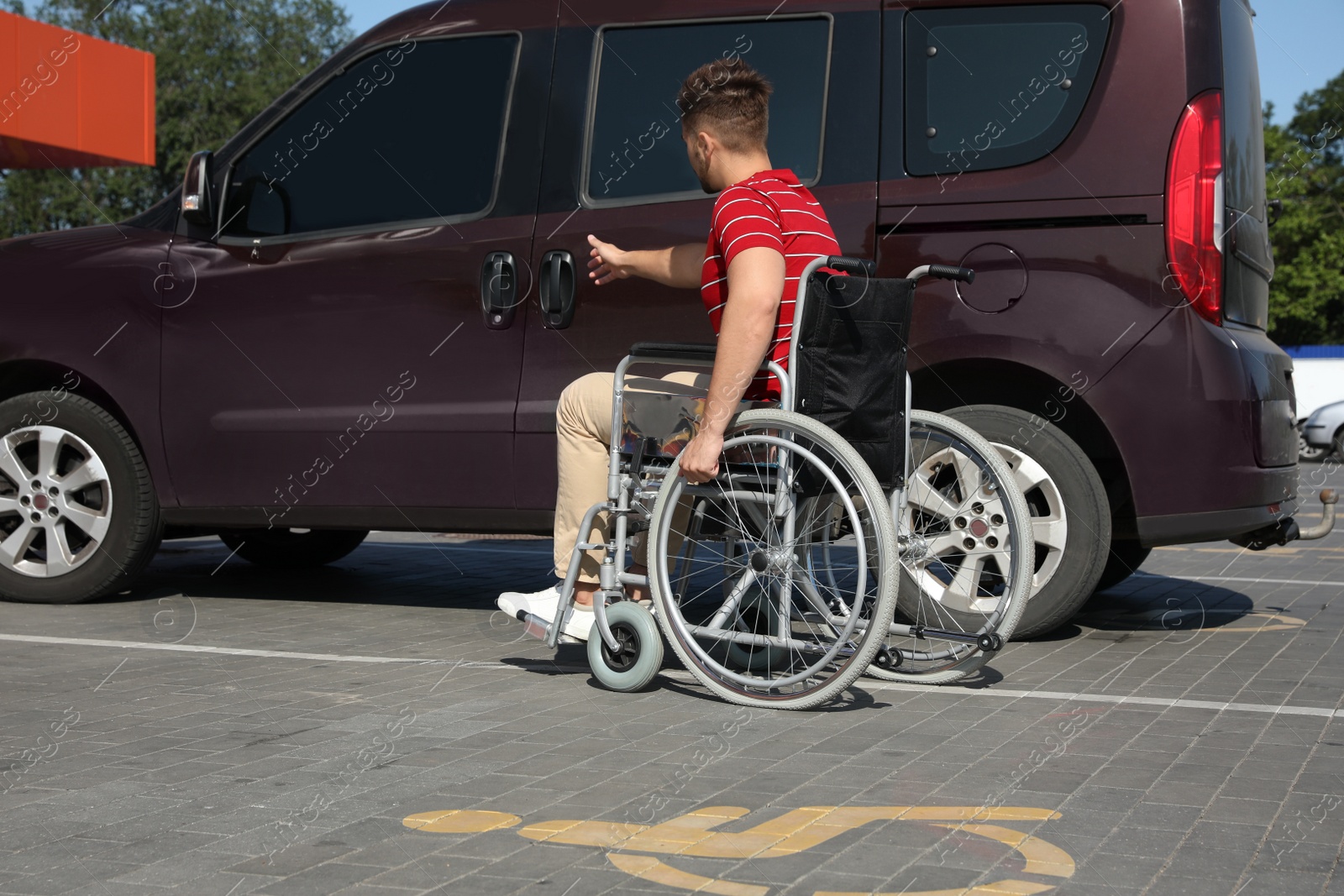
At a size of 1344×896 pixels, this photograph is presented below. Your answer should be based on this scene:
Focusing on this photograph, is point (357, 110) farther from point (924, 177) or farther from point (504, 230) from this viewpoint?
point (924, 177)

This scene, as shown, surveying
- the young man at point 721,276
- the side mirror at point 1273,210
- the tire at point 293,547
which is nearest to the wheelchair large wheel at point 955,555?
the young man at point 721,276

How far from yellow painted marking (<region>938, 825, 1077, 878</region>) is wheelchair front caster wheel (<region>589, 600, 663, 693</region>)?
58.1 inches

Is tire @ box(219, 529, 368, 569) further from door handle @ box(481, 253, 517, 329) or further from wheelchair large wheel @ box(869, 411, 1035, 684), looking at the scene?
wheelchair large wheel @ box(869, 411, 1035, 684)

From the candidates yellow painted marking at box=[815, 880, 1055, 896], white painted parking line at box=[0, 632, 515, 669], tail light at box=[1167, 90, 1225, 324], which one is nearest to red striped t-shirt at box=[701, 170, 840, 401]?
tail light at box=[1167, 90, 1225, 324]

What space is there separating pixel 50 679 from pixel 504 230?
2276 mm

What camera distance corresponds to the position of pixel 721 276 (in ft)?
14.9

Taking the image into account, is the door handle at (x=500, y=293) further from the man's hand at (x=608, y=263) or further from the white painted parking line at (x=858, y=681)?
the white painted parking line at (x=858, y=681)

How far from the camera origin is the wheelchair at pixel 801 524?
4203 millimetres

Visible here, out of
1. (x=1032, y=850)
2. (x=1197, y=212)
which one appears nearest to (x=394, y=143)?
(x=1197, y=212)

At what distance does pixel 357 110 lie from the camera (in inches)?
239

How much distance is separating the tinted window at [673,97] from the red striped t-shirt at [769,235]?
3.18 feet

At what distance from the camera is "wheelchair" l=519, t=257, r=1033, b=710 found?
4203 mm

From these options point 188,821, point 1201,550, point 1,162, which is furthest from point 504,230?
point 1,162

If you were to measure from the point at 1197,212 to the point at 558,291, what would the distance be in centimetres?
225
